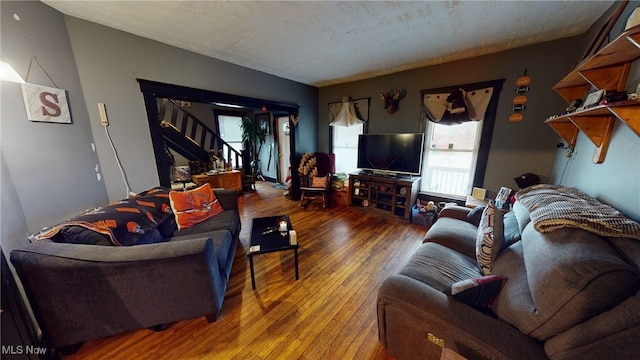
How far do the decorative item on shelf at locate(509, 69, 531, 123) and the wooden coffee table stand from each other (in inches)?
119

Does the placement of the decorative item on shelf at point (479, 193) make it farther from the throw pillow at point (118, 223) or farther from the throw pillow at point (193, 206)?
the throw pillow at point (118, 223)

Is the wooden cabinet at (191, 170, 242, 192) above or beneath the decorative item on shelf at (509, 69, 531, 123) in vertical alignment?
beneath

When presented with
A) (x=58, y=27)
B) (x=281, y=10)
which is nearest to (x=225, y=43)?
(x=281, y=10)

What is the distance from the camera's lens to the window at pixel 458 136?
2.64m

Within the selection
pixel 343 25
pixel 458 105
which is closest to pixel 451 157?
pixel 458 105

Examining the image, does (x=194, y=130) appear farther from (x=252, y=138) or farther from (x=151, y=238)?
(x=151, y=238)

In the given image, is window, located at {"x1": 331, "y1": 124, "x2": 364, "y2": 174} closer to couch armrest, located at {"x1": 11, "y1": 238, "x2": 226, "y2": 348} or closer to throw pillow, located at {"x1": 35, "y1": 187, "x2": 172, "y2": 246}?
throw pillow, located at {"x1": 35, "y1": 187, "x2": 172, "y2": 246}

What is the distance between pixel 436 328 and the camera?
36.0 inches

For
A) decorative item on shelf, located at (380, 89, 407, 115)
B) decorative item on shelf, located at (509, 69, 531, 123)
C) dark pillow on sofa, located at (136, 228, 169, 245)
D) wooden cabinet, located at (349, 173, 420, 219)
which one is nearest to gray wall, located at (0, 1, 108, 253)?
dark pillow on sofa, located at (136, 228, 169, 245)

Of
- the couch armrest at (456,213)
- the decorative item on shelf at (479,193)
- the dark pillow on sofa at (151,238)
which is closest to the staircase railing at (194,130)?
the dark pillow on sofa at (151,238)

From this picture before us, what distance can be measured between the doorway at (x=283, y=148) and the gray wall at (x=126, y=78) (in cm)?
264

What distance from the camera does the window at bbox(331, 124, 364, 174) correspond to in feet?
13.1

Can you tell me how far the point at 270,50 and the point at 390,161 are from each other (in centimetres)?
236

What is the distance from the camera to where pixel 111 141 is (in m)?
2.05
